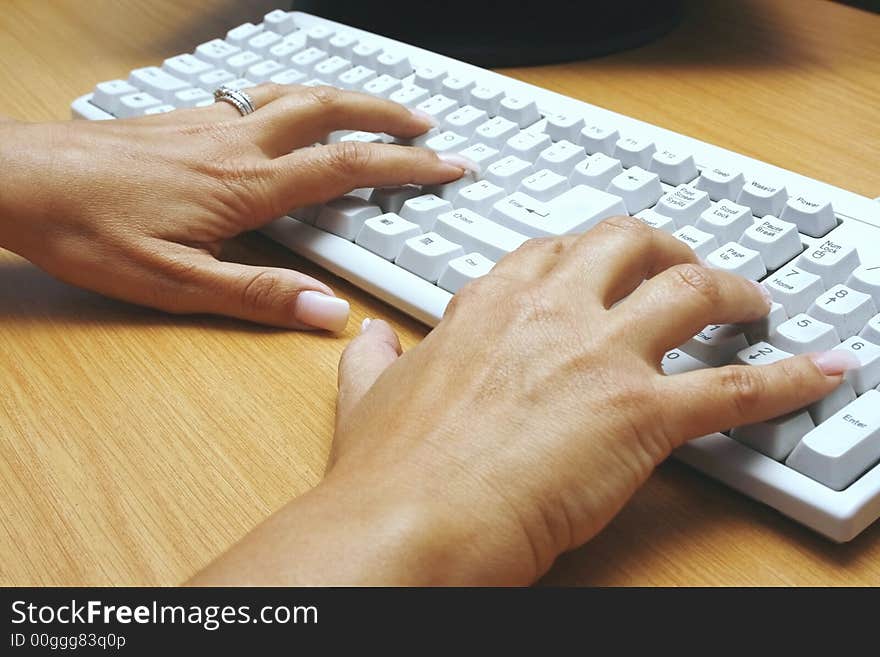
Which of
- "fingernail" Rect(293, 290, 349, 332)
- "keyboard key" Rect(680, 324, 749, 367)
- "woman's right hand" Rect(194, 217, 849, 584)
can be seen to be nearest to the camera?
"woman's right hand" Rect(194, 217, 849, 584)

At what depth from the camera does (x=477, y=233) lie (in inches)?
23.1

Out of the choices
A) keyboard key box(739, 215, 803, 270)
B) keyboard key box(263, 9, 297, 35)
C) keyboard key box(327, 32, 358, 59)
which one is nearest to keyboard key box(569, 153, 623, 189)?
keyboard key box(739, 215, 803, 270)

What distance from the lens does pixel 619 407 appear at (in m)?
0.42

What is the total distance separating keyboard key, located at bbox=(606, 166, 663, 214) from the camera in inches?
23.5

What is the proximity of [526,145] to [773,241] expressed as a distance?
0.19m

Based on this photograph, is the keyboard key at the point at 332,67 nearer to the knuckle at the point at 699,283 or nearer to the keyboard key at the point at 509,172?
the keyboard key at the point at 509,172

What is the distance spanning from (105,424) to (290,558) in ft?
0.64

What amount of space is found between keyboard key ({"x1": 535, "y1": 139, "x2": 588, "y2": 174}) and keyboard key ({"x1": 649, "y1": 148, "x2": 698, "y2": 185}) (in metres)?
0.05

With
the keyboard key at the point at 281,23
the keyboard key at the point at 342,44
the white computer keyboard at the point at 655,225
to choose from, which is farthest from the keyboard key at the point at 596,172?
the keyboard key at the point at 281,23

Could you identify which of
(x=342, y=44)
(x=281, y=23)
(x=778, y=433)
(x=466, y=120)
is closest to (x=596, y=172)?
(x=466, y=120)

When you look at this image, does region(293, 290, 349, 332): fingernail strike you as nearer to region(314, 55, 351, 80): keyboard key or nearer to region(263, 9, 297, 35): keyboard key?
region(314, 55, 351, 80): keyboard key
